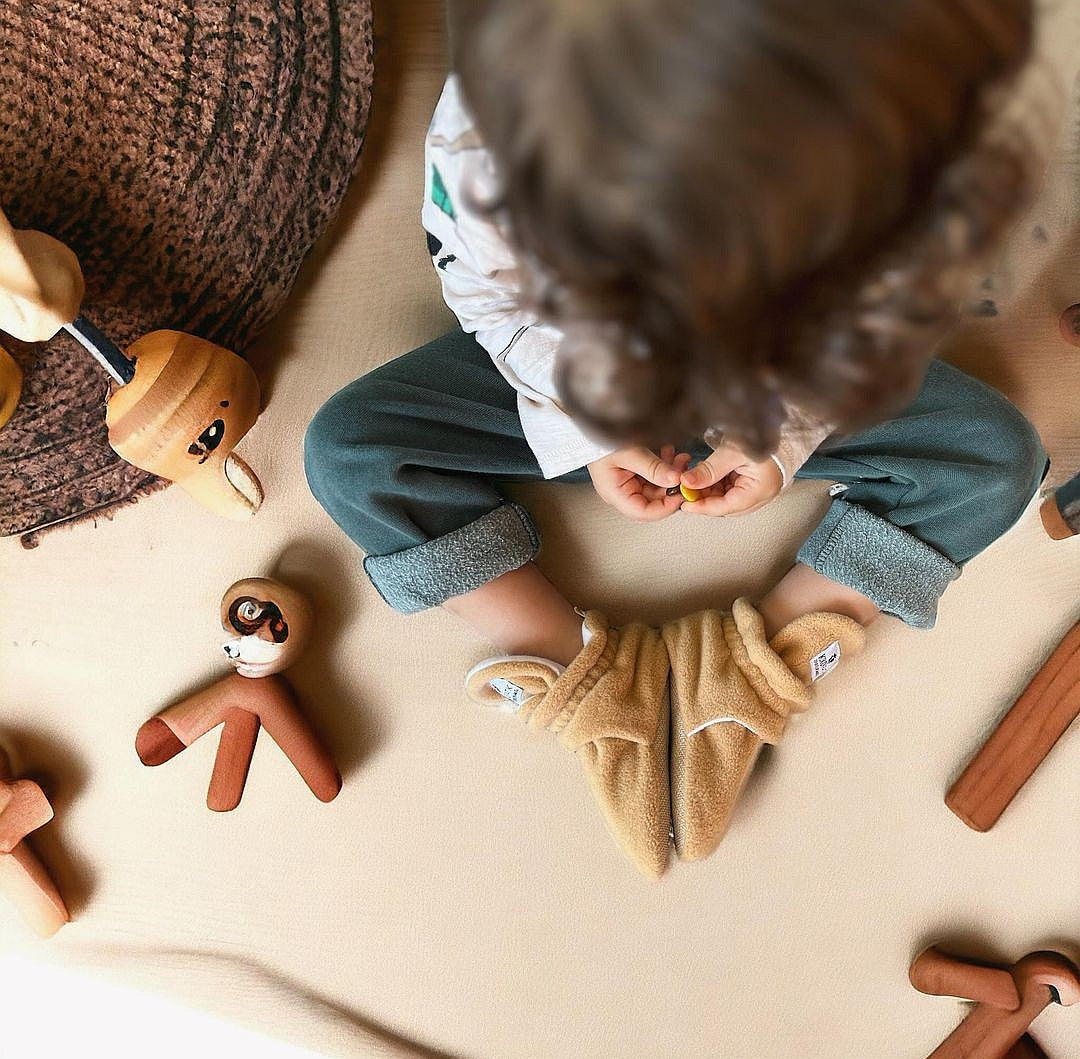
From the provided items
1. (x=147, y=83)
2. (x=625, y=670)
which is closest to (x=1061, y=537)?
(x=625, y=670)

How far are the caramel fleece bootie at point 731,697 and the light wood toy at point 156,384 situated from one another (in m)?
0.43

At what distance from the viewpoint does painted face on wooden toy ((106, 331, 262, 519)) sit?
76 cm

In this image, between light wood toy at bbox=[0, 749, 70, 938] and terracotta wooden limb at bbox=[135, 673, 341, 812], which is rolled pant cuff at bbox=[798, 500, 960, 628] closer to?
terracotta wooden limb at bbox=[135, 673, 341, 812]

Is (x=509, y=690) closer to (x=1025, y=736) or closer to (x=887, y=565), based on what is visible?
(x=887, y=565)

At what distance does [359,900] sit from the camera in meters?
0.92

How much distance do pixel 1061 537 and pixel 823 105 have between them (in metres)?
0.62

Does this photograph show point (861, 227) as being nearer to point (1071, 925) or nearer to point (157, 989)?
point (1071, 925)

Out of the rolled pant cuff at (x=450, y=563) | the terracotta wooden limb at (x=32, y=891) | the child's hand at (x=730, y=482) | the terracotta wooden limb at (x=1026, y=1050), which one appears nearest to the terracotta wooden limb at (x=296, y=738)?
the rolled pant cuff at (x=450, y=563)

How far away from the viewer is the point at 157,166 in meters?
0.75

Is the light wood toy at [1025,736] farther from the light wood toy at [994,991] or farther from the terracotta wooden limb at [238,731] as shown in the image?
the terracotta wooden limb at [238,731]

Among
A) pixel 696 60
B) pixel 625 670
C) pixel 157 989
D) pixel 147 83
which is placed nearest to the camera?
Answer: pixel 696 60

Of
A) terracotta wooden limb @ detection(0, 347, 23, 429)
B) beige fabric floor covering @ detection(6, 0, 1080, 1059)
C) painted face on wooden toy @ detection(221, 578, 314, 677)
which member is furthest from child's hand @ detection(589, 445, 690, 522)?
terracotta wooden limb @ detection(0, 347, 23, 429)

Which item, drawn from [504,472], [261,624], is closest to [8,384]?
[261,624]

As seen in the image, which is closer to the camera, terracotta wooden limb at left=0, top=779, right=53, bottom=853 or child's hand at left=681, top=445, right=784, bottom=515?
child's hand at left=681, top=445, right=784, bottom=515
